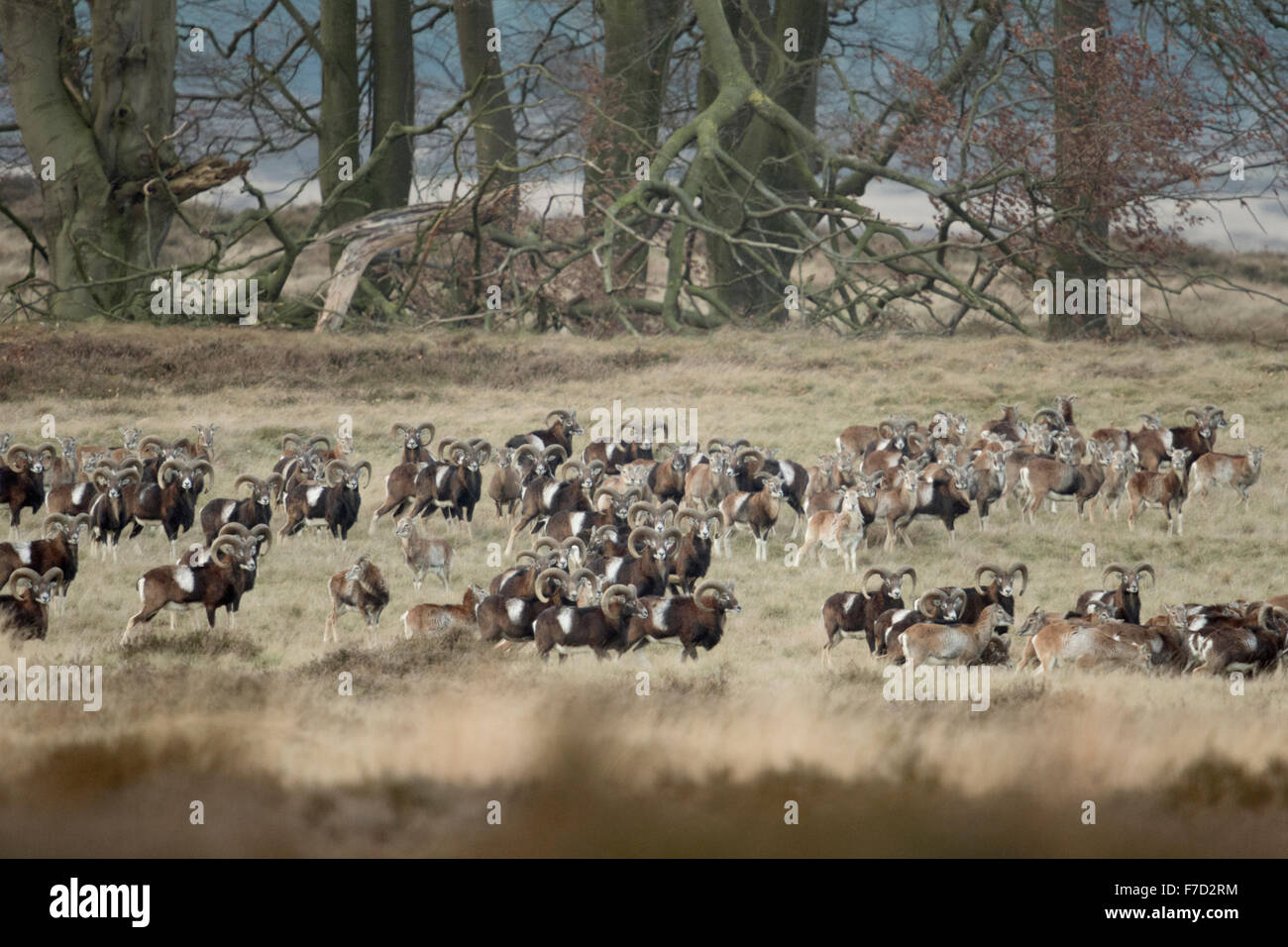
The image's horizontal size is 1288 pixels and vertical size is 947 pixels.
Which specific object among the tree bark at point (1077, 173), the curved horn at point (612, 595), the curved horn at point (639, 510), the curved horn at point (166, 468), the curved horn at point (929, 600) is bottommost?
the curved horn at point (929, 600)

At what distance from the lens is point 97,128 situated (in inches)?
620

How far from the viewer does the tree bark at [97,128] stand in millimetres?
15641

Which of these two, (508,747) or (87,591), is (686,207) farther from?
(508,747)

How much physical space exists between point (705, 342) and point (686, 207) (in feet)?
5.98

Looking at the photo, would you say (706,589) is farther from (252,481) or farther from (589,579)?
(252,481)

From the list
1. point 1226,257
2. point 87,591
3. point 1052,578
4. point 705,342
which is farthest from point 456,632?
point 1226,257

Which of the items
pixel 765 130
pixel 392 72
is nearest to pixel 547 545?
pixel 765 130

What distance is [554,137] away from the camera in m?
18.5

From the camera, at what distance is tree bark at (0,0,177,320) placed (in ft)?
51.3

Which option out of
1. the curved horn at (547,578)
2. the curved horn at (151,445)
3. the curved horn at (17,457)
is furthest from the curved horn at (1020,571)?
the curved horn at (17,457)

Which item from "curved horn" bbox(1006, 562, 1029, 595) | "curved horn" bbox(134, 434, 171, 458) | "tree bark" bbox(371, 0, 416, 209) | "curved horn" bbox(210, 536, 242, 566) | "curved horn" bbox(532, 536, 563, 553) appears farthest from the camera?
"tree bark" bbox(371, 0, 416, 209)

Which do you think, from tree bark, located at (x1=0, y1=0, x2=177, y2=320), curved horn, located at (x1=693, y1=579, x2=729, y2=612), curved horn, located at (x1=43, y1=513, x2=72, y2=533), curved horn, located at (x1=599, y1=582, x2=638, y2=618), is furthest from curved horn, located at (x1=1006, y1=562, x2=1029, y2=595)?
tree bark, located at (x1=0, y1=0, x2=177, y2=320)

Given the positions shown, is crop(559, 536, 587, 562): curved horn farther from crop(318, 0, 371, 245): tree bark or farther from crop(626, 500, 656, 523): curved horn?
crop(318, 0, 371, 245): tree bark

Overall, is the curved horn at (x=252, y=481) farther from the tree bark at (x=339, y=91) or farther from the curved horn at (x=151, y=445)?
the tree bark at (x=339, y=91)
